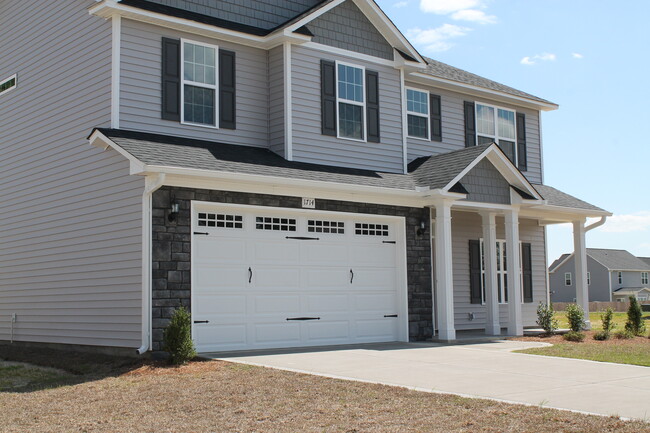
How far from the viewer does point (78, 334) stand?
14.2m

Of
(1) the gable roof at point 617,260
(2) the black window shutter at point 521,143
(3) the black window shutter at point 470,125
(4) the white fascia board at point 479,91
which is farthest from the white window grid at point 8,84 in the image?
(1) the gable roof at point 617,260

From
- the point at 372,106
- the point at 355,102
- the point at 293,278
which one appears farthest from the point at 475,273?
the point at 293,278

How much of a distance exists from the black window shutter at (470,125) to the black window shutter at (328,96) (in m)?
5.26

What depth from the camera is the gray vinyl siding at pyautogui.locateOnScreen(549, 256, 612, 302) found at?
6681 cm

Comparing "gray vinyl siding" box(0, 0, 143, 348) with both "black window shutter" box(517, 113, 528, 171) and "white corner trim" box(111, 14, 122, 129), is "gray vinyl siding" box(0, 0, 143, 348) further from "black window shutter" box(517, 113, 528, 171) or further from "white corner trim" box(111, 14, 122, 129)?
"black window shutter" box(517, 113, 528, 171)

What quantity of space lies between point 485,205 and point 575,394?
8.43 m

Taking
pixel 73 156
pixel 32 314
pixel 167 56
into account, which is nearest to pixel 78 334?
pixel 32 314

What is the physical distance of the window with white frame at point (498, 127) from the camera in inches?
799

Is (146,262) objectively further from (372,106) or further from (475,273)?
(475,273)

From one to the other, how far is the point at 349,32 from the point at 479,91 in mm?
5011

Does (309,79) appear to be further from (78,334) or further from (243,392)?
(243,392)

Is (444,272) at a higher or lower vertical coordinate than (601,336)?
higher

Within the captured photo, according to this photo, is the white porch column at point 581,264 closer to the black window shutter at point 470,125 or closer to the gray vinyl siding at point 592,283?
the black window shutter at point 470,125

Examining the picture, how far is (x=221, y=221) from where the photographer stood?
13.4 m
